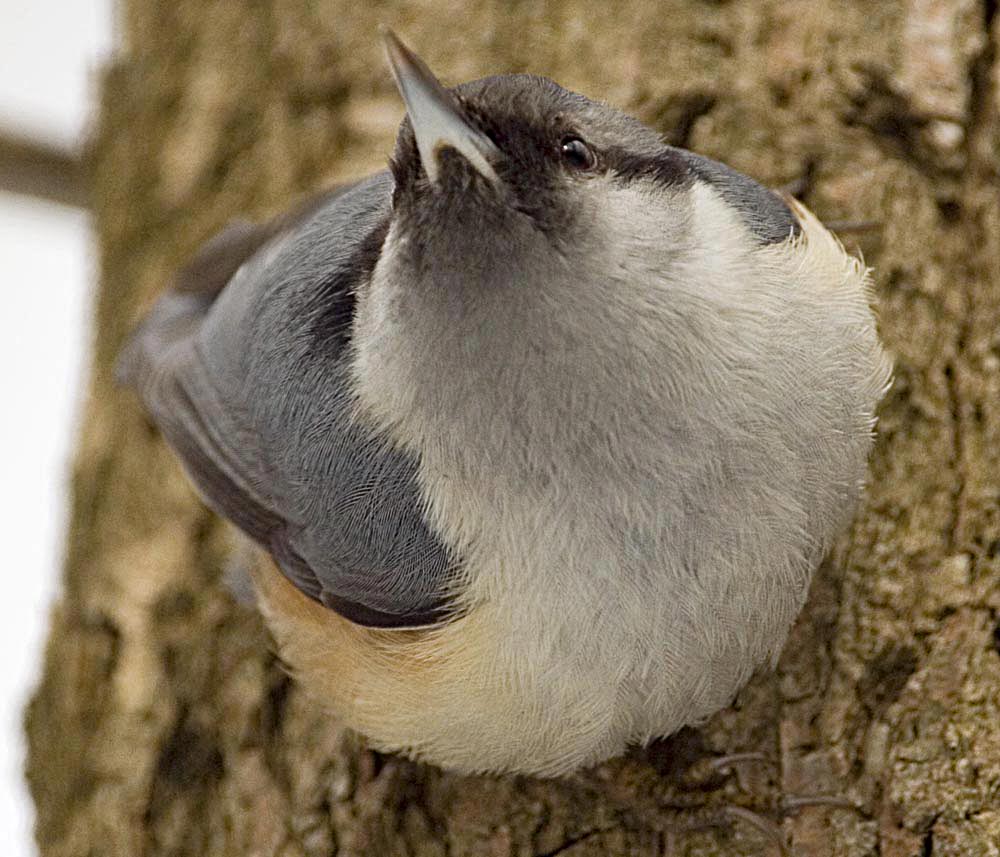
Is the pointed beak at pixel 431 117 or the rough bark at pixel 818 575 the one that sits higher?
the pointed beak at pixel 431 117

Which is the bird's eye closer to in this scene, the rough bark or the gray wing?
the gray wing

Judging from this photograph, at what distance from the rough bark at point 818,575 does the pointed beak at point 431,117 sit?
0.97 metres

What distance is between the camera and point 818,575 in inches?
79.2

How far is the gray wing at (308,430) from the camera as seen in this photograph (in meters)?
1.72

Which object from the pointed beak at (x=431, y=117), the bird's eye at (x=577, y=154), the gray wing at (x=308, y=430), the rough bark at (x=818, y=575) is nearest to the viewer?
the pointed beak at (x=431, y=117)

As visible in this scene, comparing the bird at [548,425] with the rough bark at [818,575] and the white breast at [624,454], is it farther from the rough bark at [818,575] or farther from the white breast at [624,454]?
the rough bark at [818,575]

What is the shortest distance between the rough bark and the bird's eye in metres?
0.83

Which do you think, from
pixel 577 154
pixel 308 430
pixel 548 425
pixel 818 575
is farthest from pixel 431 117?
pixel 818 575

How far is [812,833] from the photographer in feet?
5.93

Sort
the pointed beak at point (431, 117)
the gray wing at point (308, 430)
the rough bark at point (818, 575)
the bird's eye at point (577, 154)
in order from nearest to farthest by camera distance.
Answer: the pointed beak at point (431, 117)
the bird's eye at point (577, 154)
the gray wing at point (308, 430)
the rough bark at point (818, 575)

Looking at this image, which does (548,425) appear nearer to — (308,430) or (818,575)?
(308,430)

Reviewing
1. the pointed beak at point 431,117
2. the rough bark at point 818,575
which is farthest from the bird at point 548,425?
the rough bark at point 818,575

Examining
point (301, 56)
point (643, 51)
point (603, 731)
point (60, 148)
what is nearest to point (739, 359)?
point (603, 731)

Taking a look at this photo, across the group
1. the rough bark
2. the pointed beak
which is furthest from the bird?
the rough bark
